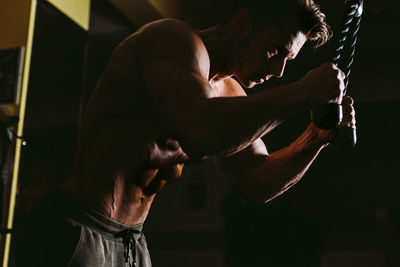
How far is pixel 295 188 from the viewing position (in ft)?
14.9

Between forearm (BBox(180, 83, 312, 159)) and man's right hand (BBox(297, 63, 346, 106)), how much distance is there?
5 centimetres

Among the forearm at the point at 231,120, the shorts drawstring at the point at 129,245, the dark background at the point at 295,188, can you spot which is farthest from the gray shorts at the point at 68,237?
the dark background at the point at 295,188

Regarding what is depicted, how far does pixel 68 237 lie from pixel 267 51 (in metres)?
0.69

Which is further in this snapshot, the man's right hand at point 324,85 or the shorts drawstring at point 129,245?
the shorts drawstring at point 129,245

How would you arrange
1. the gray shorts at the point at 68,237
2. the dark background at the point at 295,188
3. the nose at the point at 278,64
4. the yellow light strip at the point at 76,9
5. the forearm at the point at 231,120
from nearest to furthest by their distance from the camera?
1. the forearm at the point at 231,120
2. the gray shorts at the point at 68,237
3. the nose at the point at 278,64
4. the yellow light strip at the point at 76,9
5. the dark background at the point at 295,188

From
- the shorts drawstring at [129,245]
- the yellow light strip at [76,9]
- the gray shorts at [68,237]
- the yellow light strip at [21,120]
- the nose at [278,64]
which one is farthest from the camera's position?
the yellow light strip at [76,9]

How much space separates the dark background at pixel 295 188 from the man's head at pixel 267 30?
2230mm

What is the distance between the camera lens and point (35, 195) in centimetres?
283

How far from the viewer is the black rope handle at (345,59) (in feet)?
3.61

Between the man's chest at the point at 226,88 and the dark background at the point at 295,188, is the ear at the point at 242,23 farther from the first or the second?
the dark background at the point at 295,188

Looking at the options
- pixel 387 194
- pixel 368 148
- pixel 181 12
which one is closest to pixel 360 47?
pixel 368 148

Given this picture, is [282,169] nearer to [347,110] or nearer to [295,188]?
[347,110]

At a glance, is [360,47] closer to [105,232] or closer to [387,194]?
[387,194]

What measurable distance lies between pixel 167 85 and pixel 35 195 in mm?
2121
